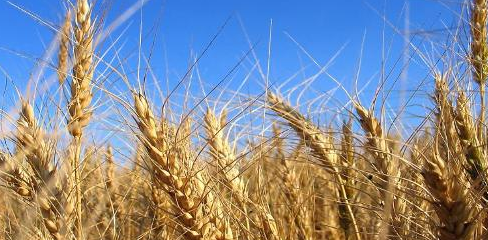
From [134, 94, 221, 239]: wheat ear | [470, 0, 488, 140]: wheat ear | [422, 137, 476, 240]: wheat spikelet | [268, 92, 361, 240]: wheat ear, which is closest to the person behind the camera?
[422, 137, 476, 240]: wheat spikelet

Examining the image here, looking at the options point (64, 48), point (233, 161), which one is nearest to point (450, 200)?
point (233, 161)

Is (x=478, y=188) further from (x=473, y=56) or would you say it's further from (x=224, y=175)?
(x=224, y=175)

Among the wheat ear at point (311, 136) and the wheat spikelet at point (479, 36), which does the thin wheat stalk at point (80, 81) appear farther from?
the wheat spikelet at point (479, 36)

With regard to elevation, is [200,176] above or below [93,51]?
below

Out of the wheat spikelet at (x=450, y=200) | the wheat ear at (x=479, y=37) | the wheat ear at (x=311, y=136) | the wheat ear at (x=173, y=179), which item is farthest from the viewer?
the wheat ear at (x=311, y=136)

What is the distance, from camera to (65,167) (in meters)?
2.31

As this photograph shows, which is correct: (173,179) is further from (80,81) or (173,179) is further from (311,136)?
(311,136)

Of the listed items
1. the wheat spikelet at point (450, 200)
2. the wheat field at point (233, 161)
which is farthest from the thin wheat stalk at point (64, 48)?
the wheat spikelet at point (450, 200)

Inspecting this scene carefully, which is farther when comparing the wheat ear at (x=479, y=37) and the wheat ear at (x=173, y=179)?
the wheat ear at (x=479, y=37)

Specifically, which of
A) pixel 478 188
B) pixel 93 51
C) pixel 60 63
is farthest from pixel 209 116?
pixel 478 188

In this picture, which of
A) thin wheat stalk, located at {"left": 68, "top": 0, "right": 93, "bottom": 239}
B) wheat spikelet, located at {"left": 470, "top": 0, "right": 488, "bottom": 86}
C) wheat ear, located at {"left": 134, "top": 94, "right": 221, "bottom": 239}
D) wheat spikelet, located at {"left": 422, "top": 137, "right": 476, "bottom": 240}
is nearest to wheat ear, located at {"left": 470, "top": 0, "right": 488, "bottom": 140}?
wheat spikelet, located at {"left": 470, "top": 0, "right": 488, "bottom": 86}

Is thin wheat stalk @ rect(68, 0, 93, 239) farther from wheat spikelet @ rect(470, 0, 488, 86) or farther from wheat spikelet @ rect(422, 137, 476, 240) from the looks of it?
wheat spikelet @ rect(470, 0, 488, 86)

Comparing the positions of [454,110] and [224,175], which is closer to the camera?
[454,110]

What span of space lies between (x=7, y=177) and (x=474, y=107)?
1.83 metres
